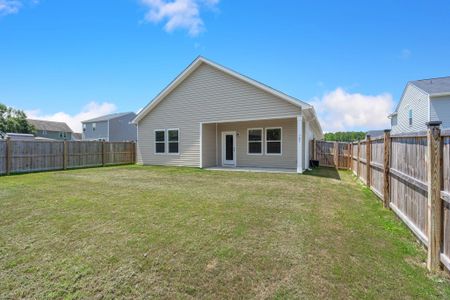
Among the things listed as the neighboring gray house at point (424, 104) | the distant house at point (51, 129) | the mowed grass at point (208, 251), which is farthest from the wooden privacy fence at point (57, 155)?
the distant house at point (51, 129)

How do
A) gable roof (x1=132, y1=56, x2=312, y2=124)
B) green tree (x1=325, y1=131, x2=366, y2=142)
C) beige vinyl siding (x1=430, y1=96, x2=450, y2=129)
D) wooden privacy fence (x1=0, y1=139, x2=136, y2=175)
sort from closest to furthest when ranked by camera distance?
gable roof (x1=132, y1=56, x2=312, y2=124)
wooden privacy fence (x1=0, y1=139, x2=136, y2=175)
beige vinyl siding (x1=430, y1=96, x2=450, y2=129)
green tree (x1=325, y1=131, x2=366, y2=142)

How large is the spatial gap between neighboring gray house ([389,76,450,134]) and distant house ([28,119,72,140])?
5460 centimetres

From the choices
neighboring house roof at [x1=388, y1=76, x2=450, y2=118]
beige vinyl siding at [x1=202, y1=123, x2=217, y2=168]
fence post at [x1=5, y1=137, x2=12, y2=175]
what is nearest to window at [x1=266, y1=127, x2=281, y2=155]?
beige vinyl siding at [x1=202, y1=123, x2=217, y2=168]

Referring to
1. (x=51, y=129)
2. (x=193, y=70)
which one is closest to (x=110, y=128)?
(x=51, y=129)

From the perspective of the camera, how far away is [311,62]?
1450cm

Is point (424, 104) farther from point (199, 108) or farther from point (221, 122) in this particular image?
point (199, 108)

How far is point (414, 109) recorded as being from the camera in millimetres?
17938

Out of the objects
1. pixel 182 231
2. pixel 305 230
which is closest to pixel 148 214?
pixel 182 231

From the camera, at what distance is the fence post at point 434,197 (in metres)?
2.83

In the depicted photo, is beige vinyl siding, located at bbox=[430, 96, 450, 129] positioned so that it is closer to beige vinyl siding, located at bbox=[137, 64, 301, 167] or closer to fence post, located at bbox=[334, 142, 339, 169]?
fence post, located at bbox=[334, 142, 339, 169]

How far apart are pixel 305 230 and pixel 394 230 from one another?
1.60 m

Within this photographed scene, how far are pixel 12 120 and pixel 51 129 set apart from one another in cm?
729

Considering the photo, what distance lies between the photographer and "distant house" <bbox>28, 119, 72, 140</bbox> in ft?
144

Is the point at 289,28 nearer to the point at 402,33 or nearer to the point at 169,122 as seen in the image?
the point at 402,33
